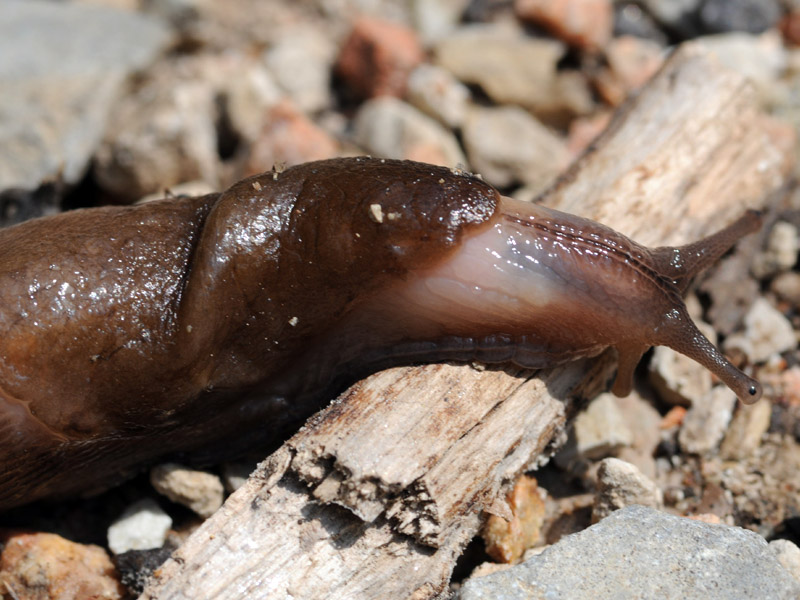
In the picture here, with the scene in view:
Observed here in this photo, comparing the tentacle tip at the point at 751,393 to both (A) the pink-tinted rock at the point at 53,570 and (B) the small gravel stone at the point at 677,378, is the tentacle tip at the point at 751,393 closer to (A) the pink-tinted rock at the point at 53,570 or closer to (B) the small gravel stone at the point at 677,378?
(B) the small gravel stone at the point at 677,378

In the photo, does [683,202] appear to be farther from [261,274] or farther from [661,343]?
[261,274]

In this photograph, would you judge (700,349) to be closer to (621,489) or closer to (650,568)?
(621,489)

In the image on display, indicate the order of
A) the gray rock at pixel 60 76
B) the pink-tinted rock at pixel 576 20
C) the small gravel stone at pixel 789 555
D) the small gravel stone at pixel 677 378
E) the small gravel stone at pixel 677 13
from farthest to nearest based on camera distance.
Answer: the small gravel stone at pixel 677 13, the pink-tinted rock at pixel 576 20, the gray rock at pixel 60 76, the small gravel stone at pixel 677 378, the small gravel stone at pixel 789 555

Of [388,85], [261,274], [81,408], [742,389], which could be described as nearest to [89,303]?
[81,408]

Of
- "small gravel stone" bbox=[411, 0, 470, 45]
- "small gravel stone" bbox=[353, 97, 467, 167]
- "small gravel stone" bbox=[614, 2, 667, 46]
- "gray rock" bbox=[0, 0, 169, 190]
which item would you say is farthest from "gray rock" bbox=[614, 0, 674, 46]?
"gray rock" bbox=[0, 0, 169, 190]

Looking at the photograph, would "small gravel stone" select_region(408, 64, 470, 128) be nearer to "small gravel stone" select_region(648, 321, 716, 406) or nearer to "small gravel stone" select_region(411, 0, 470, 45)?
"small gravel stone" select_region(411, 0, 470, 45)

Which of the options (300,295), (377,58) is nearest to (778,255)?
(300,295)

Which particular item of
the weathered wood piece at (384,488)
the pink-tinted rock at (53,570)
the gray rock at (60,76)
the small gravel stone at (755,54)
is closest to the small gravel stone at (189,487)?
the pink-tinted rock at (53,570)
